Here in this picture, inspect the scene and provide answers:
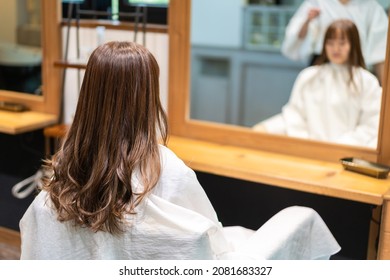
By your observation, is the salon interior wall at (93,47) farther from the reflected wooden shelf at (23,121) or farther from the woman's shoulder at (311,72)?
the woman's shoulder at (311,72)

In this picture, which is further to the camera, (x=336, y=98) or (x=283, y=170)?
(x=336, y=98)

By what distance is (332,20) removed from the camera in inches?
111

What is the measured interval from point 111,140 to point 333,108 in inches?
59.2

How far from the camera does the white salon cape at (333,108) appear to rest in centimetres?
244

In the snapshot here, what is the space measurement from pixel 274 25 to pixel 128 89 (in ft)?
9.57

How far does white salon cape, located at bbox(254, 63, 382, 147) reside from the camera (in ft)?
8.00

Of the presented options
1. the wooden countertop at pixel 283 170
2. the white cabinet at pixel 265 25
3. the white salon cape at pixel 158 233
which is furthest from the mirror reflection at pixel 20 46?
the white cabinet at pixel 265 25

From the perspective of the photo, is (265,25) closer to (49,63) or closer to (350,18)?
(350,18)

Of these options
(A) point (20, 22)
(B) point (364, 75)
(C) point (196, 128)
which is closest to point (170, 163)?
(C) point (196, 128)

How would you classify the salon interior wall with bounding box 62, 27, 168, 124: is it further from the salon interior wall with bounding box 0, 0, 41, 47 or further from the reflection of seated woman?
the reflection of seated woman

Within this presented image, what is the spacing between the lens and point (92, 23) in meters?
2.75

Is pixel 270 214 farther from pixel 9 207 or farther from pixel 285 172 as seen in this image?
pixel 9 207

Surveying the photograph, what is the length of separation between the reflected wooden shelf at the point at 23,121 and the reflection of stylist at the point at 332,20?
1331 millimetres

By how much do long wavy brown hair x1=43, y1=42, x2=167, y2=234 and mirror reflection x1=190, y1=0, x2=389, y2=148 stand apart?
2.58 metres
